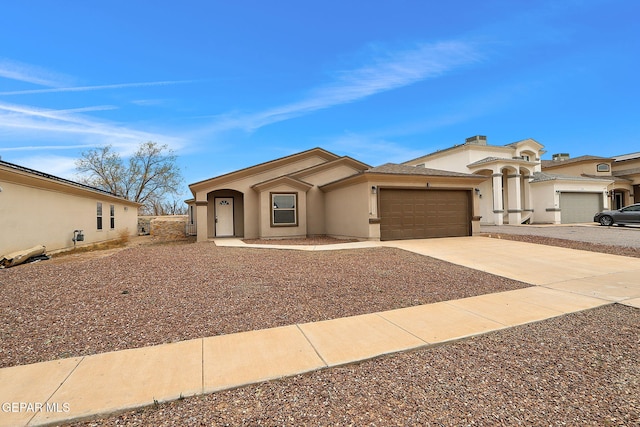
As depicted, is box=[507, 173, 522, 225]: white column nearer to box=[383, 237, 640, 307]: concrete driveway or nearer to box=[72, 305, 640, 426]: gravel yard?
box=[383, 237, 640, 307]: concrete driveway

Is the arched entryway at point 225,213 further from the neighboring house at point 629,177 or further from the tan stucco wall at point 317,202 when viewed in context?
the neighboring house at point 629,177

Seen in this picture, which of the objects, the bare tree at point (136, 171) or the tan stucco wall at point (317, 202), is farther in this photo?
the bare tree at point (136, 171)

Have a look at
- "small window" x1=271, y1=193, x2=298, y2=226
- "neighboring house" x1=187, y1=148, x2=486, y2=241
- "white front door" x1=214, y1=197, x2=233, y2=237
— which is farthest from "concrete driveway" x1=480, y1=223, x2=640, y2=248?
"white front door" x1=214, y1=197, x2=233, y2=237

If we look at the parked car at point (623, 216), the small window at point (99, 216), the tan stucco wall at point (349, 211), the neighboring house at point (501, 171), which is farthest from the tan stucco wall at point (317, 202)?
the parked car at point (623, 216)

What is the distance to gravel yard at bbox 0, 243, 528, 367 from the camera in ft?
12.4

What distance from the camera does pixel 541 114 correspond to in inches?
951

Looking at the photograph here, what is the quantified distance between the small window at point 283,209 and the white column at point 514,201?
2027cm

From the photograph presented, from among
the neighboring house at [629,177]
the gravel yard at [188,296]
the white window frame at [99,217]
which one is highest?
the neighboring house at [629,177]

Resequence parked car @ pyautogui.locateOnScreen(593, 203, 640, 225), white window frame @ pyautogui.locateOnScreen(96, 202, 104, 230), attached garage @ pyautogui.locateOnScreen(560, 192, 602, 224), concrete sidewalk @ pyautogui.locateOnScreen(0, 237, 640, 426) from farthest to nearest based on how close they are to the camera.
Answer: attached garage @ pyautogui.locateOnScreen(560, 192, 602, 224) < parked car @ pyautogui.locateOnScreen(593, 203, 640, 225) < white window frame @ pyautogui.locateOnScreen(96, 202, 104, 230) < concrete sidewalk @ pyautogui.locateOnScreen(0, 237, 640, 426)

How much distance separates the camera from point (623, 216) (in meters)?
19.6

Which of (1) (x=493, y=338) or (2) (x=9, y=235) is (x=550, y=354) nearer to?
(1) (x=493, y=338)

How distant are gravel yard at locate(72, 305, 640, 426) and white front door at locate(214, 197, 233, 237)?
53.3 feet

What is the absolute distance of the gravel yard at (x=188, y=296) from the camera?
3.79 metres

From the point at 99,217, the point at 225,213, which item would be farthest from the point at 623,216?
the point at 99,217
